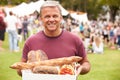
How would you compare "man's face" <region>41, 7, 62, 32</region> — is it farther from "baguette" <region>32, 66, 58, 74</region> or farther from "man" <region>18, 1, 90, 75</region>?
"baguette" <region>32, 66, 58, 74</region>

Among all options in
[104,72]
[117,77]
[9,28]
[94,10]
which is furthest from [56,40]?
[94,10]

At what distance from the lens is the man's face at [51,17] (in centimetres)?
450

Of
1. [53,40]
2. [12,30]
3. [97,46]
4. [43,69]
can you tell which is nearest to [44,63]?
[43,69]

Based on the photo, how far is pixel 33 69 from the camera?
399cm

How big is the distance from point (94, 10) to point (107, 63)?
6711 cm

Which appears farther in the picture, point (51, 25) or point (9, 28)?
point (9, 28)

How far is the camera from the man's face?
450cm

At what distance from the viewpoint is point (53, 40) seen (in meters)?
4.65

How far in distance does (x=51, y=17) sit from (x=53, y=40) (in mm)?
271

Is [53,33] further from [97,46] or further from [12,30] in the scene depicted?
[97,46]

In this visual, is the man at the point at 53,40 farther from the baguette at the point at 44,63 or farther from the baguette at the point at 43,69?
the baguette at the point at 43,69

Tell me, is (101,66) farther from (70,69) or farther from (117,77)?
(70,69)

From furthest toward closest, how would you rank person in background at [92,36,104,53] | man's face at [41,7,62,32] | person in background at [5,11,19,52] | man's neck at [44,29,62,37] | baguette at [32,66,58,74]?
person in background at [92,36,104,53] < person in background at [5,11,19,52] < man's neck at [44,29,62,37] < man's face at [41,7,62,32] < baguette at [32,66,58,74]

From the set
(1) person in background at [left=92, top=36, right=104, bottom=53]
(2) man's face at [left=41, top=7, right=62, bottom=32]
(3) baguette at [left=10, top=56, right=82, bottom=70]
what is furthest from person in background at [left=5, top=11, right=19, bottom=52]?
(3) baguette at [left=10, top=56, right=82, bottom=70]
